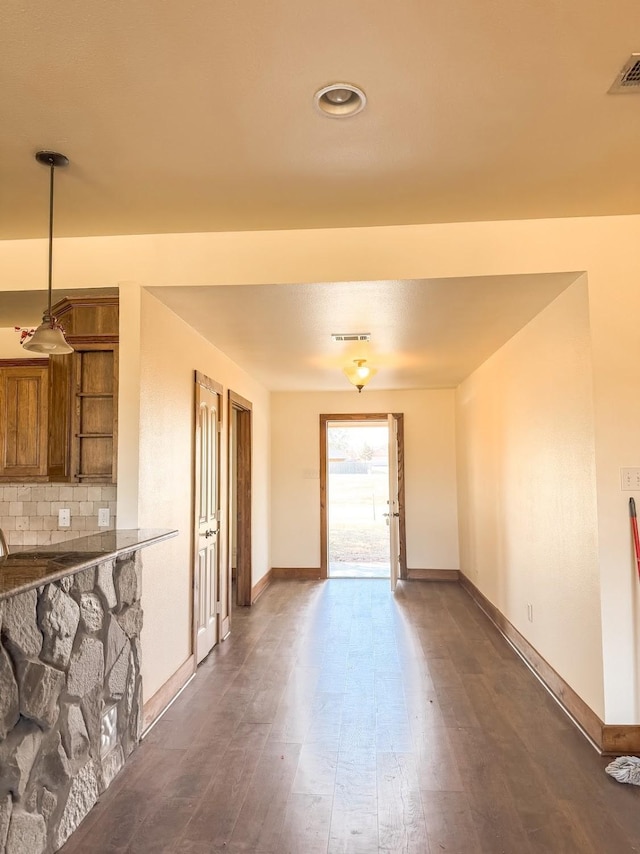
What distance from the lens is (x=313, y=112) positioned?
6.65ft

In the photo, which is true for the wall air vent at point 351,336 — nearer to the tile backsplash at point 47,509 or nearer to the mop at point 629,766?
the tile backsplash at point 47,509

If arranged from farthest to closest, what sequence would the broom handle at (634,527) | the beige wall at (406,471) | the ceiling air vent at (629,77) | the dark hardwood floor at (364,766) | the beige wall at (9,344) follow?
the beige wall at (406,471)
the beige wall at (9,344)
the broom handle at (634,527)
the dark hardwood floor at (364,766)
the ceiling air vent at (629,77)

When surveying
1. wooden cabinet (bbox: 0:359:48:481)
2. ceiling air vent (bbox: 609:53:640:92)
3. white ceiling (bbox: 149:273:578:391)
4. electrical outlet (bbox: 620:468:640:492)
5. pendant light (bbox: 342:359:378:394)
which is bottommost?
electrical outlet (bbox: 620:468:640:492)

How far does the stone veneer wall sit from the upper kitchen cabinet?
63 cm

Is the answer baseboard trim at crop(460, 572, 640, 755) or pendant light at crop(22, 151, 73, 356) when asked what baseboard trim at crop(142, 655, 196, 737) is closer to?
pendant light at crop(22, 151, 73, 356)

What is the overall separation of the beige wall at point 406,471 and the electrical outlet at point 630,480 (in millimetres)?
4353

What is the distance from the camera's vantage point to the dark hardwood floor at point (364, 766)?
6.98 feet

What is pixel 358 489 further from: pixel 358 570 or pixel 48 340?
pixel 48 340

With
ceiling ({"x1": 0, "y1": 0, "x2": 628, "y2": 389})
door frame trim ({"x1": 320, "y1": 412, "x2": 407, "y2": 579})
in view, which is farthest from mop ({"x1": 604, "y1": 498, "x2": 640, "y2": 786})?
door frame trim ({"x1": 320, "y1": 412, "x2": 407, "y2": 579})

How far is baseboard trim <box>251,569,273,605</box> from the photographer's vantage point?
5979 millimetres

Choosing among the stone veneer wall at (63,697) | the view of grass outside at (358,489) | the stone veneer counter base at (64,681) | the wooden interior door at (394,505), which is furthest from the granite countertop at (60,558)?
the view of grass outside at (358,489)

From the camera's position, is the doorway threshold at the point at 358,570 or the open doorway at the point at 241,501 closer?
the open doorway at the point at 241,501

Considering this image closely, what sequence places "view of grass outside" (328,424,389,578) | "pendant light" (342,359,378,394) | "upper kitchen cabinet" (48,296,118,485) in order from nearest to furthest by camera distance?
"upper kitchen cabinet" (48,296,118,485)
"pendant light" (342,359,378,394)
"view of grass outside" (328,424,389,578)

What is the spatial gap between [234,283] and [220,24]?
150cm
